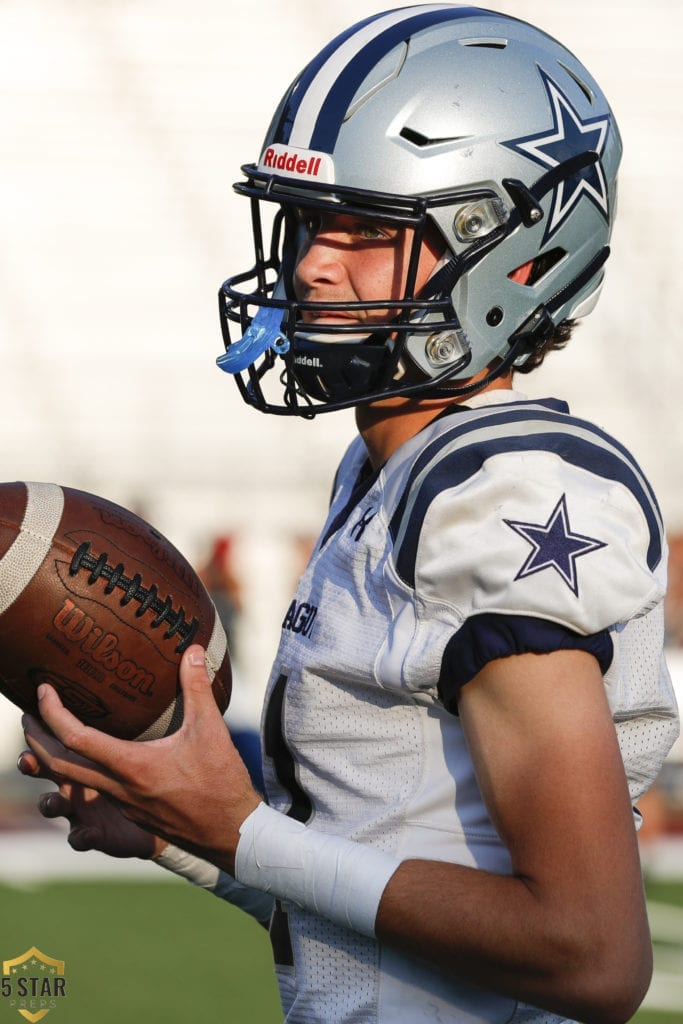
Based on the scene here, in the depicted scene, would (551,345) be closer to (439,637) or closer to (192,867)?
(439,637)

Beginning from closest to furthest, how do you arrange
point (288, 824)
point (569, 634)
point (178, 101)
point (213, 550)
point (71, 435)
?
point (569, 634)
point (288, 824)
point (213, 550)
point (71, 435)
point (178, 101)

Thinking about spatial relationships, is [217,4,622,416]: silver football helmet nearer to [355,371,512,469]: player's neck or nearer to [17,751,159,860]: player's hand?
[355,371,512,469]: player's neck

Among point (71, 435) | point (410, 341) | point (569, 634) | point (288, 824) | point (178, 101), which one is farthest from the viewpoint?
point (178, 101)

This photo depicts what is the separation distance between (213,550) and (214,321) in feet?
5.01

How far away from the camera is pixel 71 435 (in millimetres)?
7352

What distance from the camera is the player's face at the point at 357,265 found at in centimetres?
152

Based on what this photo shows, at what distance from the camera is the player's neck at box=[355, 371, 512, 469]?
157 cm

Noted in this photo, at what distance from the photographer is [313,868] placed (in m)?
1.27

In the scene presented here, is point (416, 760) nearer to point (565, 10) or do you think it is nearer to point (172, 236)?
point (172, 236)

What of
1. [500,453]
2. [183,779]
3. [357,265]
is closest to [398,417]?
[357,265]

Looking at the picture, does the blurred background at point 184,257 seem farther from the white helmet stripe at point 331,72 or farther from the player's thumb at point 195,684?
the player's thumb at point 195,684

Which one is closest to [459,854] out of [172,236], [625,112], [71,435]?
[71,435]

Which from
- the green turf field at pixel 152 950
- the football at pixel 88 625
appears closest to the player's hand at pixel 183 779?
the football at pixel 88 625

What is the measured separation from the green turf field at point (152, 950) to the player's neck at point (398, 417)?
87.4 inches
